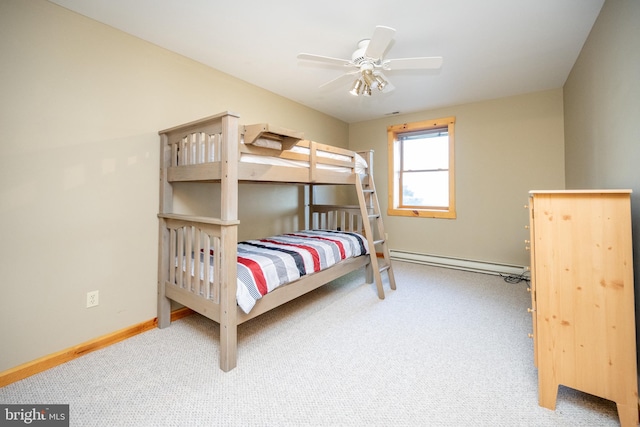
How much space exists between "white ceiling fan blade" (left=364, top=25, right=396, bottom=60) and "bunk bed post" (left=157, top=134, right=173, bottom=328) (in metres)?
1.68

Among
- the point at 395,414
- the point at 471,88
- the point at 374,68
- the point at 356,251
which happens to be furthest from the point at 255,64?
the point at 395,414

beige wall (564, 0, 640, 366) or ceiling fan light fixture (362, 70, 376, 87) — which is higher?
ceiling fan light fixture (362, 70, 376, 87)

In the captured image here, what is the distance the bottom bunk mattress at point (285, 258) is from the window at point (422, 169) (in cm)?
158

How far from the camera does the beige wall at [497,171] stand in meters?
3.30

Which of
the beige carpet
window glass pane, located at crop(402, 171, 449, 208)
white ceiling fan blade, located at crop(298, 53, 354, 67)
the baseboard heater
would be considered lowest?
the beige carpet

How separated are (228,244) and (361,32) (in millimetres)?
1812

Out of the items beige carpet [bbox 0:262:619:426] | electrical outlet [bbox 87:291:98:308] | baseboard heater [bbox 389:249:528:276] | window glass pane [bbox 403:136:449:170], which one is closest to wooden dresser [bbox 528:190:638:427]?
beige carpet [bbox 0:262:619:426]

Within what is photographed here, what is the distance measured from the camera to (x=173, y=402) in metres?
1.40

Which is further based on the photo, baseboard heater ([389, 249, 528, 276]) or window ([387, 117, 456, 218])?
window ([387, 117, 456, 218])

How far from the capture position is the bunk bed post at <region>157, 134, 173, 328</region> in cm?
220

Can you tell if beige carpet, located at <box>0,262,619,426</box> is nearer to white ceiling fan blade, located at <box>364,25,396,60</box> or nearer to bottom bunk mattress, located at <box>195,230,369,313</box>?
bottom bunk mattress, located at <box>195,230,369,313</box>

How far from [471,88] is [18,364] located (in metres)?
4.52

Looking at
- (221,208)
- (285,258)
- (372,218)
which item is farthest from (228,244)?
(372,218)

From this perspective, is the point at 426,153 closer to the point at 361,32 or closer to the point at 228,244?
the point at 361,32
